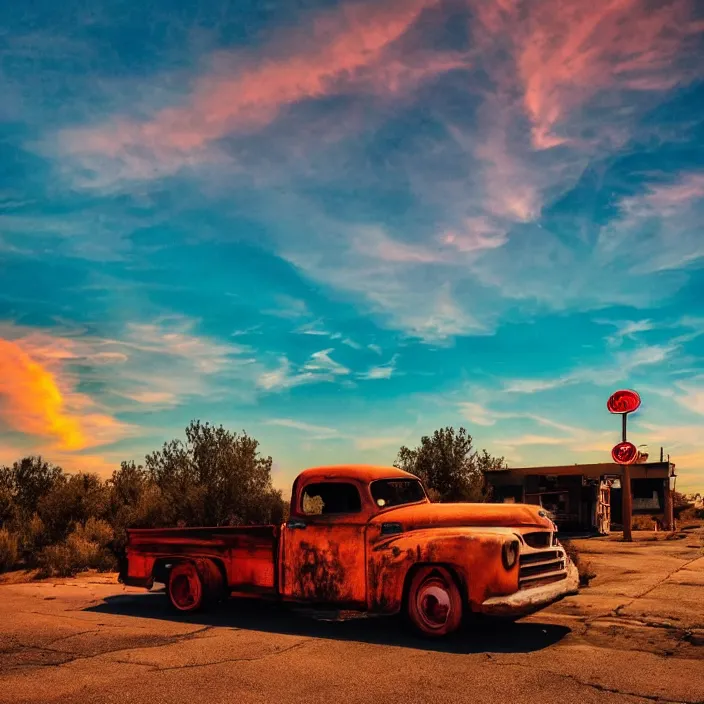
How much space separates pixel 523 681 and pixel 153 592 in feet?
29.2

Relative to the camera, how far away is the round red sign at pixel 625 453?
2667 cm

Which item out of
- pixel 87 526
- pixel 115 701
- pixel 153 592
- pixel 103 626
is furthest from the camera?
pixel 87 526

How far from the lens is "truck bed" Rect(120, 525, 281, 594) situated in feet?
32.7

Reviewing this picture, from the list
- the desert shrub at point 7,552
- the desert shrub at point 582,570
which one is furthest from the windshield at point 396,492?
the desert shrub at point 7,552

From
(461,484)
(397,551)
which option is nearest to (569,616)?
(397,551)

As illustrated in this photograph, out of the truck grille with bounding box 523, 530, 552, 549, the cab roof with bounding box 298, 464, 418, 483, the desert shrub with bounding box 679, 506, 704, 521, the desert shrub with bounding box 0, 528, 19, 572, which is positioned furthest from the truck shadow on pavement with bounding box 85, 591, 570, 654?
the desert shrub with bounding box 679, 506, 704, 521

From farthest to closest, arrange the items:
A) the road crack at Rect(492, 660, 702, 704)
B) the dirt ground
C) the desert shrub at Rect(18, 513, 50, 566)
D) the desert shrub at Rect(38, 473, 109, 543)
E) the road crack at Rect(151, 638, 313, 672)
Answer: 1. the desert shrub at Rect(38, 473, 109, 543)
2. the desert shrub at Rect(18, 513, 50, 566)
3. the road crack at Rect(151, 638, 313, 672)
4. the dirt ground
5. the road crack at Rect(492, 660, 702, 704)

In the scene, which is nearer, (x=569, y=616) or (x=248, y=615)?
(x=569, y=616)

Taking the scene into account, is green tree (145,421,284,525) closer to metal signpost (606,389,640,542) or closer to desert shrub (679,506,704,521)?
metal signpost (606,389,640,542)

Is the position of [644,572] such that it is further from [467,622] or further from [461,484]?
[461,484]

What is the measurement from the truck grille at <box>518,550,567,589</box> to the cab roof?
207cm

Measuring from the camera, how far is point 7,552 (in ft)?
60.3

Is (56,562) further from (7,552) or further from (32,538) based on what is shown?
(32,538)

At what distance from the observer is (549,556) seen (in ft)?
29.8
